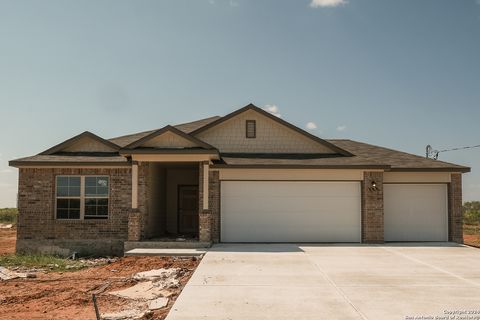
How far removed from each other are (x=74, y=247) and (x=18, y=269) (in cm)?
320

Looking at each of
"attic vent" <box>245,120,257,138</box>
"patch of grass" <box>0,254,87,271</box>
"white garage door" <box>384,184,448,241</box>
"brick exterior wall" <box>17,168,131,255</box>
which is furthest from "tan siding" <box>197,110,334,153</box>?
"patch of grass" <box>0,254,87,271</box>

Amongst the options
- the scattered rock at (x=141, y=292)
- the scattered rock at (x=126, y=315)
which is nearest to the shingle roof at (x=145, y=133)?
the scattered rock at (x=141, y=292)

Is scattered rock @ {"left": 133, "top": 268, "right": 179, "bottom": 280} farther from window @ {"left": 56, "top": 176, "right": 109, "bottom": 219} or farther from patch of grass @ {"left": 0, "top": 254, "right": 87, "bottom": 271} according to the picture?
window @ {"left": 56, "top": 176, "right": 109, "bottom": 219}

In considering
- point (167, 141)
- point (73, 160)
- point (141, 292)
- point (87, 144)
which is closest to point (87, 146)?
point (87, 144)

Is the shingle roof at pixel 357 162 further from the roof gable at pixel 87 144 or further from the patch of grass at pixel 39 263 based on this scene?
the patch of grass at pixel 39 263

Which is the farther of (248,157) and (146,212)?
(248,157)

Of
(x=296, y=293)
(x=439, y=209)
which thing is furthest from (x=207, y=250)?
(x=439, y=209)

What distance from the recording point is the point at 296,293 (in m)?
8.51

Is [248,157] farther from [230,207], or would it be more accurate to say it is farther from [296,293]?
[296,293]

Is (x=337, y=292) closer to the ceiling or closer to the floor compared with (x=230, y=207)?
closer to the floor

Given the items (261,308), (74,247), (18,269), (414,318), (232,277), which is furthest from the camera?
(74,247)

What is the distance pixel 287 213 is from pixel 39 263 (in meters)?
8.57

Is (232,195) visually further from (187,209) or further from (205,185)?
(187,209)

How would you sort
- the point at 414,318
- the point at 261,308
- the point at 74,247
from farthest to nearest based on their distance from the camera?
the point at 74,247 → the point at 261,308 → the point at 414,318
